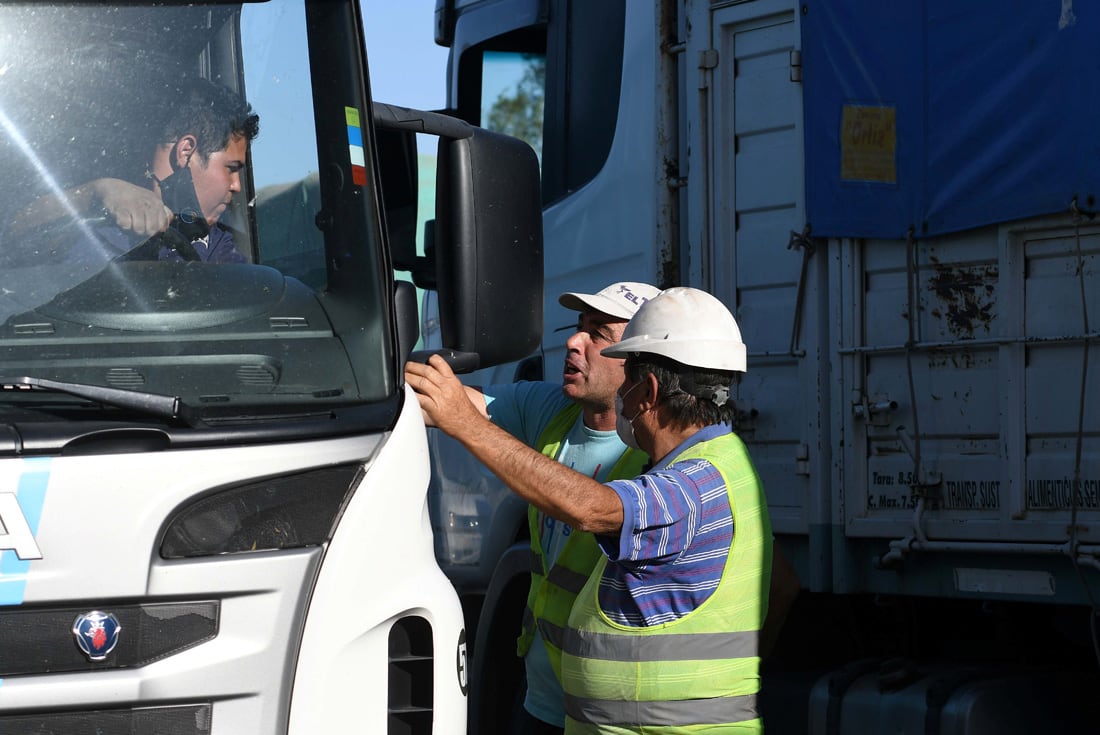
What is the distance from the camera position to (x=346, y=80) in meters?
3.31

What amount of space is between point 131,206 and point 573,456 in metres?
1.71

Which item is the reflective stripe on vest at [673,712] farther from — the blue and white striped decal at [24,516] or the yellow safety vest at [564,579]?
the blue and white striped decal at [24,516]

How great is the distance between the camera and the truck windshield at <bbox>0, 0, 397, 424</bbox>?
2893mm

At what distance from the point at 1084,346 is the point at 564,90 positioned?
2.45m

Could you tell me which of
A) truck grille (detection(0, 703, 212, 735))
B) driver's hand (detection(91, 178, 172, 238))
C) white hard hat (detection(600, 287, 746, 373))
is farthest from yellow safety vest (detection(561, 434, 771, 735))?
driver's hand (detection(91, 178, 172, 238))

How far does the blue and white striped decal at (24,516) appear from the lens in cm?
260

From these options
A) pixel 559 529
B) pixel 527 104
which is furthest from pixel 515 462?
pixel 527 104

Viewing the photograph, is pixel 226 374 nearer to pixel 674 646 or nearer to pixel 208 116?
pixel 208 116

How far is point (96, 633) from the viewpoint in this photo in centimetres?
268

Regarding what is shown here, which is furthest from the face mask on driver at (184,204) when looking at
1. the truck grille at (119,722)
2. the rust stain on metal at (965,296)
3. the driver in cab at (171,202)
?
the rust stain on metal at (965,296)

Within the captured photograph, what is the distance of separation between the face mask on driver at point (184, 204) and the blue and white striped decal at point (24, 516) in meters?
0.63

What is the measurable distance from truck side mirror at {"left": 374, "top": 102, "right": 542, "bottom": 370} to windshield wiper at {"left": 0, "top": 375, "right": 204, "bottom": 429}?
0.71 m

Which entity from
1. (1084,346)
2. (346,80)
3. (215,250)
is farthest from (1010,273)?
(215,250)

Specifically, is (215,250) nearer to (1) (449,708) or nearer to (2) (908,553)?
(1) (449,708)
